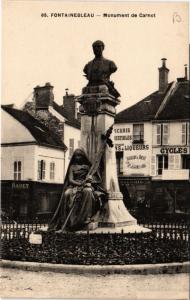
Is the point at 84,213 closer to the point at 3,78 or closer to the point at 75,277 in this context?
the point at 75,277

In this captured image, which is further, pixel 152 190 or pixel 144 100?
pixel 144 100

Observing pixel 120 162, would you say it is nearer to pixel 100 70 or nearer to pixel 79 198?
pixel 100 70

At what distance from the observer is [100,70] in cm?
1087

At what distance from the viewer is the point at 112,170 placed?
10.8 meters

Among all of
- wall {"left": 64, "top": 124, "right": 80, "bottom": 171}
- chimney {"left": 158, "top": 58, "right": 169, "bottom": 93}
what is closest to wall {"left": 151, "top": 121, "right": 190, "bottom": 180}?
chimney {"left": 158, "top": 58, "right": 169, "bottom": 93}

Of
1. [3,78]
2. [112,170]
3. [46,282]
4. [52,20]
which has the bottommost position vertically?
[46,282]

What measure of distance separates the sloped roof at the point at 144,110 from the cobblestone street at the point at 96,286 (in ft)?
74.7

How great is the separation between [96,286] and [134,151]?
2305 cm

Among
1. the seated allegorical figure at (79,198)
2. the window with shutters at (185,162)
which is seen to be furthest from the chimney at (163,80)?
the seated allegorical figure at (79,198)

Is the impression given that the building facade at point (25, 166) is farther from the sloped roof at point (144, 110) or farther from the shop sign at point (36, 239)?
the shop sign at point (36, 239)

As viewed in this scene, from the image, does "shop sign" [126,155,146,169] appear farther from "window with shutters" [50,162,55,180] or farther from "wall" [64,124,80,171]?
"window with shutters" [50,162,55,180]

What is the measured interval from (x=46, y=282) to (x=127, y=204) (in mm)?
6077

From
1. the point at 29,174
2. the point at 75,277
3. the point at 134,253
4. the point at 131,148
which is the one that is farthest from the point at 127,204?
the point at 131,148

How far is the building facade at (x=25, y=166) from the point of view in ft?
88.4
